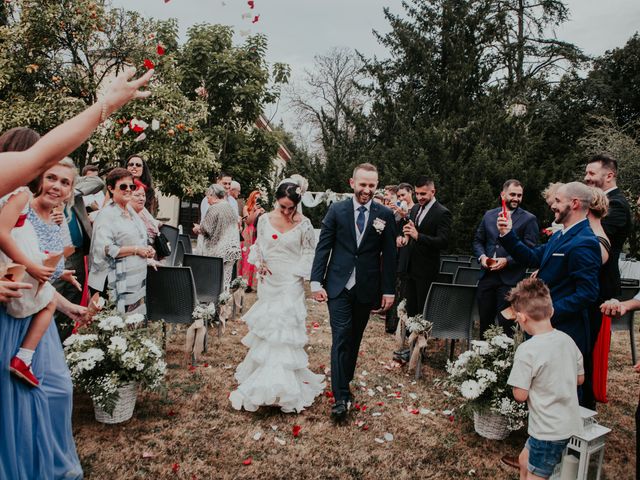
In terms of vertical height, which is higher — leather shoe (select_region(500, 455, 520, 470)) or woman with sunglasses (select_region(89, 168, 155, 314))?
woman with sunglasses (select_region(89, 168, 155, 314))

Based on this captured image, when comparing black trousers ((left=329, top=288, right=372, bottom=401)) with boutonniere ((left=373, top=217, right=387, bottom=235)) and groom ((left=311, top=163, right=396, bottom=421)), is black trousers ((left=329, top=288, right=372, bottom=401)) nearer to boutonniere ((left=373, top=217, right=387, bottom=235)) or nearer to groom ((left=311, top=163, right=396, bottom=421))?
groom ((left=311, top=163, right=396, bottom=421))

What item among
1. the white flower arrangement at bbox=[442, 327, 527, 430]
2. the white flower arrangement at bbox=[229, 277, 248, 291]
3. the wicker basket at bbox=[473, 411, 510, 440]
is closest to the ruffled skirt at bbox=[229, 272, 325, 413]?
the white flower arrangement at bbox=[442, 327, 527, 430]

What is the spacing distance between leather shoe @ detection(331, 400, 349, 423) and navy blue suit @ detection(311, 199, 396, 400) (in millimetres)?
65

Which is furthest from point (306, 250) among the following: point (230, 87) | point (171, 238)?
point (230, 87)

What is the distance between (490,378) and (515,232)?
2082mm

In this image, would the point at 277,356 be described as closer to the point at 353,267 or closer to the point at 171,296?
the point at 353,267

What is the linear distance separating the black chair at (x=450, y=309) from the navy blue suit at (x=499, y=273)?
0.55 feet

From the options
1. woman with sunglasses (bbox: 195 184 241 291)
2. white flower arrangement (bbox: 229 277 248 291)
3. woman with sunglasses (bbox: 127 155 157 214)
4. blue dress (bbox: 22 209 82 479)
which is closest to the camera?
blue dress (bbox: 22 209 82 479)

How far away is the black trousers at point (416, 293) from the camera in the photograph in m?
5.69

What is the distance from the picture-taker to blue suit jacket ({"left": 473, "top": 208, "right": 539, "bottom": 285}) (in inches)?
194

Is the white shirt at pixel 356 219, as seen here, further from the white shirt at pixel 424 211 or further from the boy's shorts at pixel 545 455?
the boy's shorts at pixel 545 455

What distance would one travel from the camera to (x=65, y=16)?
12219 millimetres

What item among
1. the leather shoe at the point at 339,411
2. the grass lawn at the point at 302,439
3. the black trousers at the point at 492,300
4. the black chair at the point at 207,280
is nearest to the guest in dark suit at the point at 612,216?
the black trousers at the point at 492,300

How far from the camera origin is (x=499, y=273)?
5.02 metres
